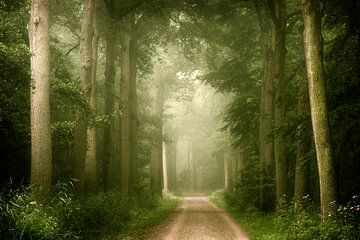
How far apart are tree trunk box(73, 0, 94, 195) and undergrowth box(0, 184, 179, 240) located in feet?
3.28

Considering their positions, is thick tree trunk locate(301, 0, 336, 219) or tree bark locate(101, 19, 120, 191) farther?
tree bark locate(101, 19, 120, 191)

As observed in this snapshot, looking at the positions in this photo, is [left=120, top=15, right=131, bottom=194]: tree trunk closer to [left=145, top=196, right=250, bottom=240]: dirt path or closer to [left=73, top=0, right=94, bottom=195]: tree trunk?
[left=145, top=196, right=250, bottom=240]: dirt path

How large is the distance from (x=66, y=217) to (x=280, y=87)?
10467 millimetres

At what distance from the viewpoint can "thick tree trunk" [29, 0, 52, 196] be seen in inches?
425

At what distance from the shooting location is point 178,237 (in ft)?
43.0

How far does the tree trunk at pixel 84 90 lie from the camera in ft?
48.3

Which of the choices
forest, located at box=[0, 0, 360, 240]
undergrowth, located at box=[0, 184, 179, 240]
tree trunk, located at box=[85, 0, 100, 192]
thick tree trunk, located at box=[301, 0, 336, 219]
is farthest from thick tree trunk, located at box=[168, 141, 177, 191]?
thick tree trunk, located at box=[301, 0, 336, 219]

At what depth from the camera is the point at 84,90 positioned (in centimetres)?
1494

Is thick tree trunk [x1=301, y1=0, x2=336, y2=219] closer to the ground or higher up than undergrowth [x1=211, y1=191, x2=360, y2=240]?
higher up

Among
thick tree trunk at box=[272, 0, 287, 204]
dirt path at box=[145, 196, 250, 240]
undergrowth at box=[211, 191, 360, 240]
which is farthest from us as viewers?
thick tree trunk at box=[272, 0, 287, 204]

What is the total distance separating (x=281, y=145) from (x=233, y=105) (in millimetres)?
5504

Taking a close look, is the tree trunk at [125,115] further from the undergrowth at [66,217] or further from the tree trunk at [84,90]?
the tree trunk at [84,90]

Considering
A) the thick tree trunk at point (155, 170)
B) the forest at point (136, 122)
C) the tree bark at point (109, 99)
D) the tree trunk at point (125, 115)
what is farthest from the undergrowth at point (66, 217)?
the thick tree trunk at point (155, 170)

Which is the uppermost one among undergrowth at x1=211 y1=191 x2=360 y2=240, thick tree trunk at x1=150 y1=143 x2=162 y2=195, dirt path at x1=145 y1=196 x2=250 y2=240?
thick tree trunk at x1=150 y1=143 x2=162 y2=195
